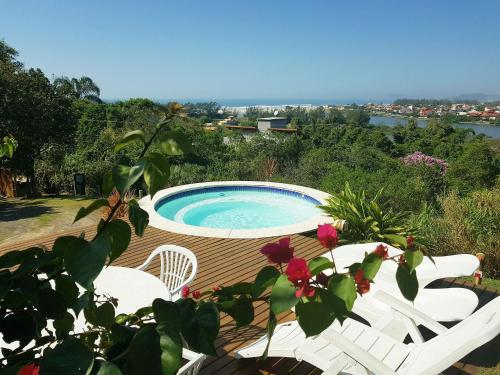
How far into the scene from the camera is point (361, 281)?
2.35 ft

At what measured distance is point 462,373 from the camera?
3006 millimetres

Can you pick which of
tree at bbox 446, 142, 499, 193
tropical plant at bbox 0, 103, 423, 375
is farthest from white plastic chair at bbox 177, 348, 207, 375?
tree at bbox 446, 142, 499, 193

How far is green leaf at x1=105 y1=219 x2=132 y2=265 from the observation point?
71cm

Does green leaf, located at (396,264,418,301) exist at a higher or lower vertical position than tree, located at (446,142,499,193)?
higher

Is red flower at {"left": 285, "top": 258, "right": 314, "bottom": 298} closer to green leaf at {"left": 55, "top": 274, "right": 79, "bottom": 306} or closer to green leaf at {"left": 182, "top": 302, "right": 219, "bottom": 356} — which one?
green leaf at {"left": 182, "top": 302, "right": 219, "bottom": 356}

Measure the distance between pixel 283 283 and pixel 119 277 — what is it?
2.83m

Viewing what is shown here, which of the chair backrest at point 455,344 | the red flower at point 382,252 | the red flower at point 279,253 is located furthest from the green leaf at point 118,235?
A: the chair backrest at point 455,344

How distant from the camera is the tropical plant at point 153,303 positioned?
0.58 m

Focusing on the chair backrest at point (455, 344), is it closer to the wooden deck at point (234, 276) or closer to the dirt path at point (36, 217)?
the wooden deck at point (234, 276)

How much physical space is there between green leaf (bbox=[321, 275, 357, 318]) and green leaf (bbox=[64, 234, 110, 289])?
408 millimetres

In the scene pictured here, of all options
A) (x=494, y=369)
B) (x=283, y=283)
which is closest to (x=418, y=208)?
(x=494, y=369)

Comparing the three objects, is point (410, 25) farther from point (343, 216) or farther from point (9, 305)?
point (9, 305)

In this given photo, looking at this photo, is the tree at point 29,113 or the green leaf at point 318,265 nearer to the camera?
the green leaf at point 318,265

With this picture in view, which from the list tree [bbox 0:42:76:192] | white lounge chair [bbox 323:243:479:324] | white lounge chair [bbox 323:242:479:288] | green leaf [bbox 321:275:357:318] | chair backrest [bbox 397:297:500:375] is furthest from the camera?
tree [bbox 0:42:76:192]
